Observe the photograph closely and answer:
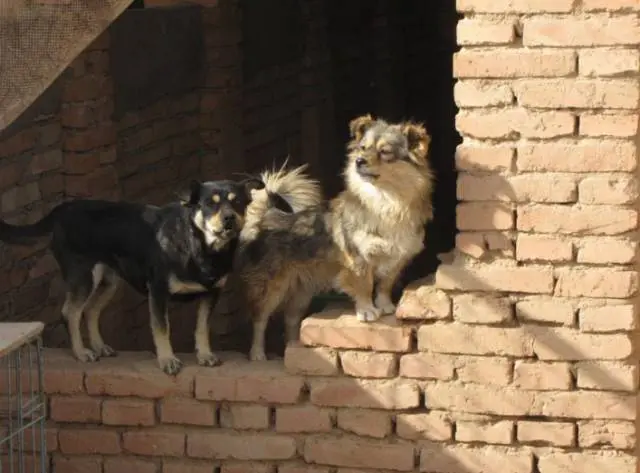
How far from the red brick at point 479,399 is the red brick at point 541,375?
0.04 m

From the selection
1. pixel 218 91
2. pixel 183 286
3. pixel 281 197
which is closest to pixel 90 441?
pixel 183 286

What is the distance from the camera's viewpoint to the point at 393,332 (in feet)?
20.8

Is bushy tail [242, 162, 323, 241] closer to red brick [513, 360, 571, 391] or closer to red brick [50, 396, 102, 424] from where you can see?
red brick [50, 396, 102, 424]

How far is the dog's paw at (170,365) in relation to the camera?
657 cm

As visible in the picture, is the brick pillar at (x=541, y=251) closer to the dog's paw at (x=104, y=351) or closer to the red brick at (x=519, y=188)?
the red brick at (x=519, y=188)

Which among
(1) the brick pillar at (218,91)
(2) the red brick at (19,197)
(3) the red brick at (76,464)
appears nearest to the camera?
(3) the red brick at (76,464)

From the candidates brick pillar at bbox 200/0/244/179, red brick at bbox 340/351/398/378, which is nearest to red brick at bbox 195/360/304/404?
red brick at bbox 340/351/398/378

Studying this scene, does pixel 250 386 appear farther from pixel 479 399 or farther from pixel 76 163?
pixel 76 163

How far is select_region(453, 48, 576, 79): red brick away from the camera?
5871 millimetres

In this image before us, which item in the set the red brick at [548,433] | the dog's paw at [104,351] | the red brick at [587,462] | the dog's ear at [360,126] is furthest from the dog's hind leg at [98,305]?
the red brick at [587,462]

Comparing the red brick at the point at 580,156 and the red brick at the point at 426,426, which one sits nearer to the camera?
the red brick at the point at 580,156

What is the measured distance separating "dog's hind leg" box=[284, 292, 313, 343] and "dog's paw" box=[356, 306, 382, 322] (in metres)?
0.68

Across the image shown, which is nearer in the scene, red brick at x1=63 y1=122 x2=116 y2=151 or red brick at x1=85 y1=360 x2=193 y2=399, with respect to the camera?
red brick at x1=85 y1=360 x2=193 y2=399

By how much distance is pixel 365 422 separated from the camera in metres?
6.42
